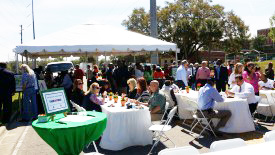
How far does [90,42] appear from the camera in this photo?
9195 mm

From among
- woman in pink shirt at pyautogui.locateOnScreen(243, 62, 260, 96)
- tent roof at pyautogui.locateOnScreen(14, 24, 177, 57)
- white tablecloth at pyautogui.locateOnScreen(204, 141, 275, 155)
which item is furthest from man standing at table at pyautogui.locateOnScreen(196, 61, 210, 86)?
white tablecloth at pyautogui.locateOnScreen(204, 141, 275, 155)

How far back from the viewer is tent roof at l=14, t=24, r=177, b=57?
28.6ft

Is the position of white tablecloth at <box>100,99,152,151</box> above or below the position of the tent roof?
below

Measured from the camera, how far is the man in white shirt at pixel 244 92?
20.3 ft

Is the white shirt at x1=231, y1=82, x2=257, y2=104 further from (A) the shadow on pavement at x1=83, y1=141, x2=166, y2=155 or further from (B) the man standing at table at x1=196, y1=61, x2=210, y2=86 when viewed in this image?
(B) the man standing at table at x1=196, y1=61, x2=210, y2=86

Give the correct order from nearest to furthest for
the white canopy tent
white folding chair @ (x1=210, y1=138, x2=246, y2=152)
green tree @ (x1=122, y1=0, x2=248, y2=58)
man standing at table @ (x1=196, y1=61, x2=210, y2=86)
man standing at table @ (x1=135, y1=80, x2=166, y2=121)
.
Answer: white folding chair @ (x1=210, y1=138, x2=246, y2=152) < man standing at table @ (x1=135, y1=80, x2=166, y2=121) < the white canopy tent < man standing at table @ (x1=196, y1=61, x2=210, y2=86) < green tree @ (x1=122, y1=0, x2=248, y2=58)

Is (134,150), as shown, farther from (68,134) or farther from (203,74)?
(203,74)

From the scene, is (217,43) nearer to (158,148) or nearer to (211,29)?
(211,29)

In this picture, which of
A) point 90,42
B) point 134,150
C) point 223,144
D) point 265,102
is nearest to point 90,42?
point 90,42

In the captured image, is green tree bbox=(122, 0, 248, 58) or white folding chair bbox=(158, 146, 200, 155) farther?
green tree bbox=(122, 0, 248, 58)


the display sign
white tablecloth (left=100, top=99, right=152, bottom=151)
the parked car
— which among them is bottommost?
white tablecloth (left=100, top=99, right=152, bottom=151)

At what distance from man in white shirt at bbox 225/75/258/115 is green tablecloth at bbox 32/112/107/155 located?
3.74 m

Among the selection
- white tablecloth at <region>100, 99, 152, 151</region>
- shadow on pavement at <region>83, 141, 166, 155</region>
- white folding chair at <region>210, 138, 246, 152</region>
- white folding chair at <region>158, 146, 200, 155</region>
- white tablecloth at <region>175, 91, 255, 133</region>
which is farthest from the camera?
white tablecloth at <region>175, 91, 255, 133</region>

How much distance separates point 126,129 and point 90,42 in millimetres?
4782
